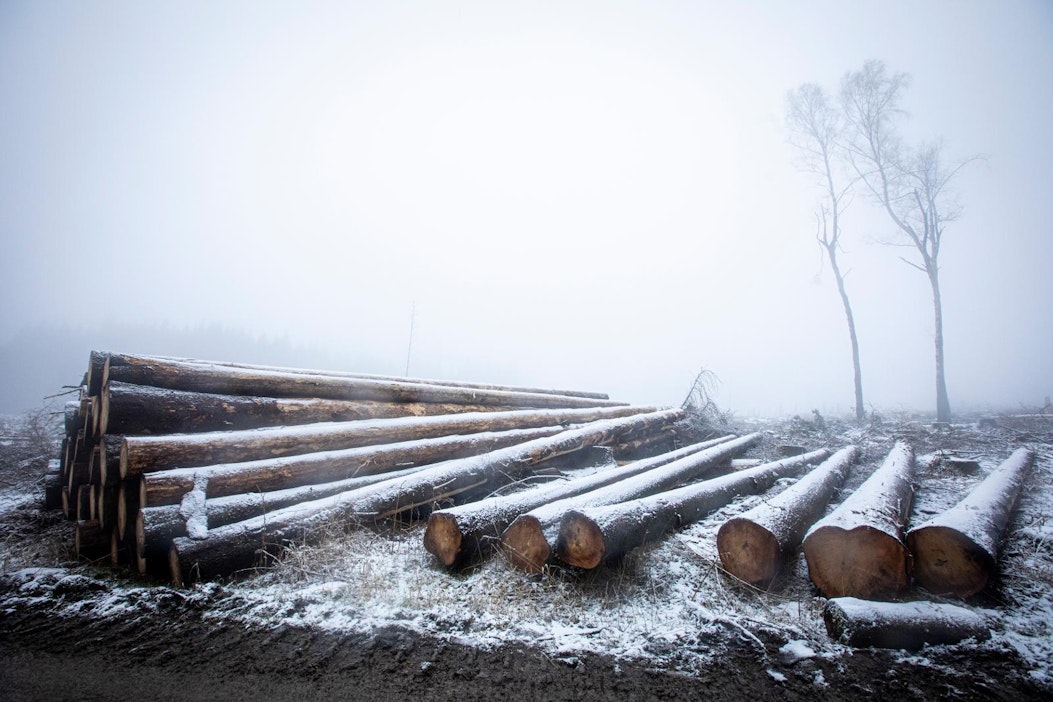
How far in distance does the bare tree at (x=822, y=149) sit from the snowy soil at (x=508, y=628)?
1455 cm

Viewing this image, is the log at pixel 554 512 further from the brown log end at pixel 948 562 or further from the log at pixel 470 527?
the brown log end at pixel 948 562

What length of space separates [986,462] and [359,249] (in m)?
181

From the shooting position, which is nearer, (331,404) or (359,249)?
(331,404)

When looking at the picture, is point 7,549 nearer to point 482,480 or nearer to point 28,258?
point 482,480

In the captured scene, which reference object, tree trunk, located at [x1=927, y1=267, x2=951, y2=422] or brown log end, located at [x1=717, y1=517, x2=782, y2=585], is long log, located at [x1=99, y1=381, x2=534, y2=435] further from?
tree trunk, located at [x1=927, y1=267, x2=951, y2=422]

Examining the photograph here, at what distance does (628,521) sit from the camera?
3354mm

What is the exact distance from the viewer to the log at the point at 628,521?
3.11 m

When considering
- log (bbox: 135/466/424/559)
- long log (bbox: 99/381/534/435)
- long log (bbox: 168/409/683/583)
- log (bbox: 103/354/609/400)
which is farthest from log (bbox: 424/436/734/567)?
log (bbox: 103/354/609/400)

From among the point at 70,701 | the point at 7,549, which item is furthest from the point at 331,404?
the point at 70,701

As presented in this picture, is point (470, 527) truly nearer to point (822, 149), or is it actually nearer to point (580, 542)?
point (580, 542)

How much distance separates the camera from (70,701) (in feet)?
6.97

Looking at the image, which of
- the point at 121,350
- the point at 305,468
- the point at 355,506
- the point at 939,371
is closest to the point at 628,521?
the point at 355,506

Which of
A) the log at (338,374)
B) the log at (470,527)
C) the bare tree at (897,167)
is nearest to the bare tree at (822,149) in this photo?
the bare tree at (897,167)

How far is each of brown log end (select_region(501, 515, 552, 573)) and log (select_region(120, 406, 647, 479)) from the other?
2562 mm
